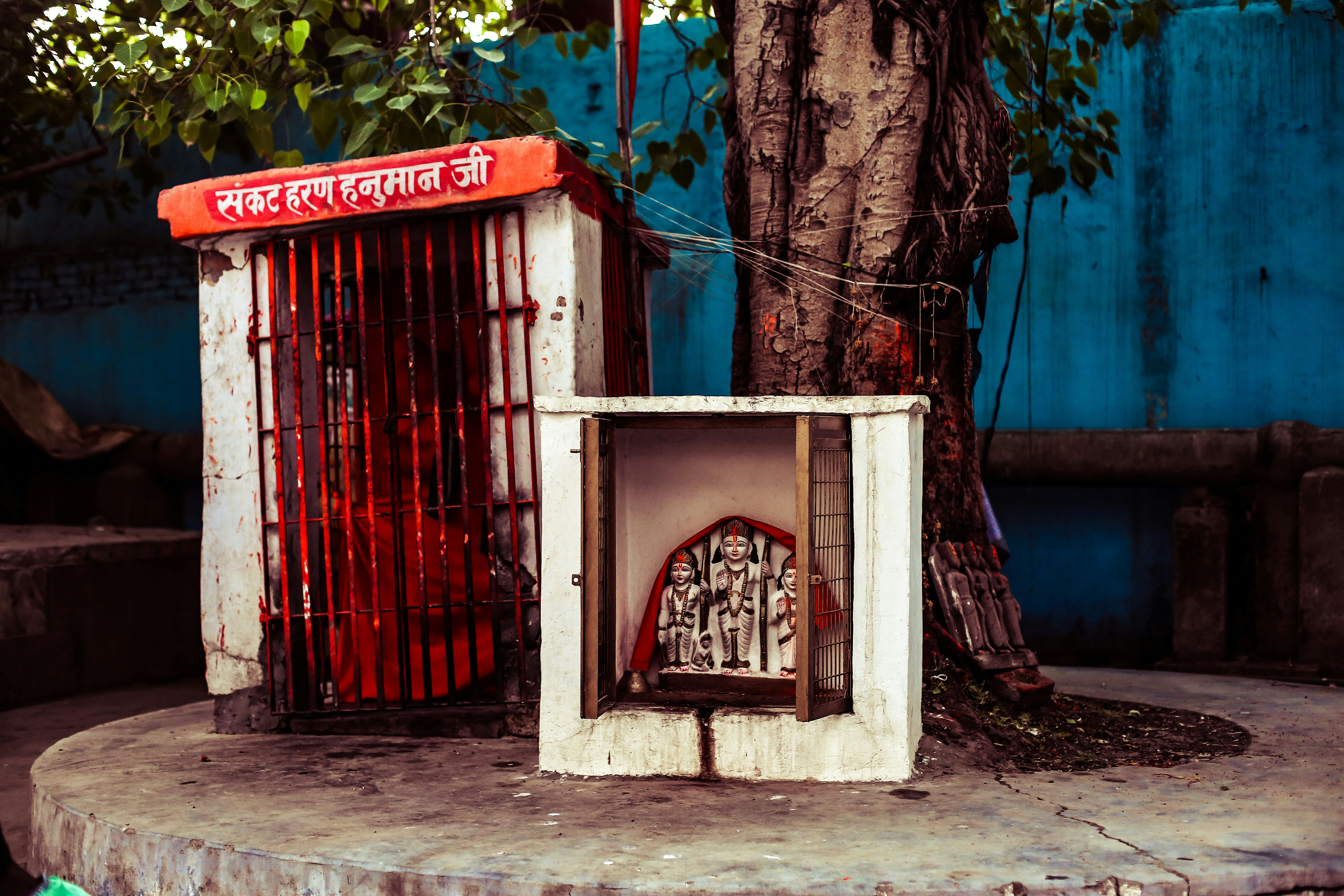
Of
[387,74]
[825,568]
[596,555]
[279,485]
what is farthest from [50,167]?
[825,568]

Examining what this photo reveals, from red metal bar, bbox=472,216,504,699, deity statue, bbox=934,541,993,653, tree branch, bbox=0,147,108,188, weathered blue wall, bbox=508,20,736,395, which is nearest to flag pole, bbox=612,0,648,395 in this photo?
red metal bar, bbox=472,216,504,699

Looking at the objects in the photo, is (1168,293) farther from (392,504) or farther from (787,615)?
(392,504)

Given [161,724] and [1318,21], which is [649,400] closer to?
[161,724]

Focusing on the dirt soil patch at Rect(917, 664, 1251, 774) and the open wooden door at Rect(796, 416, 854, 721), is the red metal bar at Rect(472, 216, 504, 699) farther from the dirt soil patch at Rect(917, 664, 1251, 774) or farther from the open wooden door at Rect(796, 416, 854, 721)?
the dirt soil patch at Rect(917, 664, 1251, 774)

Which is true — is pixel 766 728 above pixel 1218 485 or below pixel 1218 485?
below

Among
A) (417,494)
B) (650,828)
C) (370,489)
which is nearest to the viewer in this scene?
(650,828)

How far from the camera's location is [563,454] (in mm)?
4578

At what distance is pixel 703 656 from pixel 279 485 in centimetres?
205

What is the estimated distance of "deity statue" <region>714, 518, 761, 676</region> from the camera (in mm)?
4938

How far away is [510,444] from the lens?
5141 millimetres

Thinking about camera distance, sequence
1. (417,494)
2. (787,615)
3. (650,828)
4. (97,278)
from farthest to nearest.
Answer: (97,278) < (417,494) < (787,615) < (650,828)

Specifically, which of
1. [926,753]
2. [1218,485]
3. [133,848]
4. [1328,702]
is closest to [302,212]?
[133,848]

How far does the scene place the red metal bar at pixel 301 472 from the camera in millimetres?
5395

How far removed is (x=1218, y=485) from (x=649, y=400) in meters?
5.47
